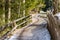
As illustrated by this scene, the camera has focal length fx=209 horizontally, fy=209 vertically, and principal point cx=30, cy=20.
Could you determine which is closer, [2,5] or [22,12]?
[2,5]

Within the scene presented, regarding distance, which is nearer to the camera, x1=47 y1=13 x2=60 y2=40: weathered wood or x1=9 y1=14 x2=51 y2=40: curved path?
x1=47 y1=13 x2=60 y2=40: weathered wood

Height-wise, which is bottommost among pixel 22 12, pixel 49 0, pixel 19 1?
pixel 49 0

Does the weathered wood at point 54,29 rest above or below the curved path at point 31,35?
above

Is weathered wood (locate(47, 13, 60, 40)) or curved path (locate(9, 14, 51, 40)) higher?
weathered wood (locate(47, 13, 60, 40))

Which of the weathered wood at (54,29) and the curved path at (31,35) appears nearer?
the weathered wood at (54,29)

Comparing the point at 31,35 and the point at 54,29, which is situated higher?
the point at 54,29

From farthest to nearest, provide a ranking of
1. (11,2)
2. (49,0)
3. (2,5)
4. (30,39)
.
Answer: (49,0) < (11,2) < (2,5) < (30,39)

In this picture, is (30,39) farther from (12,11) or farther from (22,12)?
(22,12)

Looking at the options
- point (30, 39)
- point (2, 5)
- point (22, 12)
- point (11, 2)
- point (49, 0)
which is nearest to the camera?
point (30, 39)

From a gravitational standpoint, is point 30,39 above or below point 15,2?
below

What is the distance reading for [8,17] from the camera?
14633 mm

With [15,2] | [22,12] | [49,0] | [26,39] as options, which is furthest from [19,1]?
[49,0]

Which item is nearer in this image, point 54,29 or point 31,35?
point 54,29

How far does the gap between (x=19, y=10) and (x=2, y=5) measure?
323 cm
